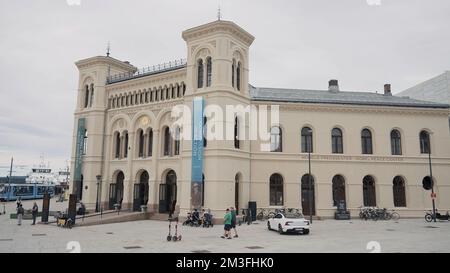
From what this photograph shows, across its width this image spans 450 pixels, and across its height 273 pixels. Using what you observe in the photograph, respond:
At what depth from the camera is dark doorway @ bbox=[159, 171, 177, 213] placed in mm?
31328

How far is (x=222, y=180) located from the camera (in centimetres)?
2716

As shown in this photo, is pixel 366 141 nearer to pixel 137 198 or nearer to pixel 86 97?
pixel 137 198

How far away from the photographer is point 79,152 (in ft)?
120

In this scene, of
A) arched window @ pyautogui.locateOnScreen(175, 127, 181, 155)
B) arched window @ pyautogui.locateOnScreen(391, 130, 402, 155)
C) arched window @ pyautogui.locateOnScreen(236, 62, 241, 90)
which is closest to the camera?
arched window @ pyautogui.locateOnScreen(236, 62, 241, 90)

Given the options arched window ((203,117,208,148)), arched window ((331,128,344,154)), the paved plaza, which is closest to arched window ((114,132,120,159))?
arched window ((203,117,208,148))

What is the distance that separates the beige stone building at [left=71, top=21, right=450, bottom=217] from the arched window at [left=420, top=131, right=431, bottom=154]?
0.33 ft

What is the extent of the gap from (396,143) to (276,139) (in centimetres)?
1212

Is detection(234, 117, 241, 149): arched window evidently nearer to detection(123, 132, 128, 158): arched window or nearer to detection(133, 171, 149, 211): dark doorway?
detection(133, 171, 149, 211): dark doorway

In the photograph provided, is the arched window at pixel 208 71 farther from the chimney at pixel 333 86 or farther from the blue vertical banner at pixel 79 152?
the blue vertical banner at pixel 79 152

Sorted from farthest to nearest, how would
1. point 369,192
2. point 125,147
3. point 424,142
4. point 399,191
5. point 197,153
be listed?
point 125,147 < point 424,142 < point 399,191 < point 369,192 < point 197,153

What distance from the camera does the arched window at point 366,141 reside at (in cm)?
3309

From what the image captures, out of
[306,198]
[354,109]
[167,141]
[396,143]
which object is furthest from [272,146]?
[396,143]

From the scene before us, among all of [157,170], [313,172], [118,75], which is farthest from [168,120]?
[313,172]
